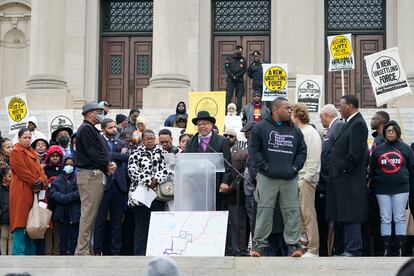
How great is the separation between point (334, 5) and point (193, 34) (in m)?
4.43

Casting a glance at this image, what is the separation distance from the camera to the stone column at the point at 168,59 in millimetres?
26094

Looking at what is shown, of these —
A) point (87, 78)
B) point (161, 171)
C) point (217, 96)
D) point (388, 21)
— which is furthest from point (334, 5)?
point (161, 171)

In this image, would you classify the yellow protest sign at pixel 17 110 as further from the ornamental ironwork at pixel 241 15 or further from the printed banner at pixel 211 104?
the ornamental ironwork at pixel 241 15

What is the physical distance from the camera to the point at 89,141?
13.6 metres

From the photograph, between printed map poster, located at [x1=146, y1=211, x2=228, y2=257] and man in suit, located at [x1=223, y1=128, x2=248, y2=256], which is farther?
man in suit, located at [x1=223, y1=128, x2=248, y2=256]

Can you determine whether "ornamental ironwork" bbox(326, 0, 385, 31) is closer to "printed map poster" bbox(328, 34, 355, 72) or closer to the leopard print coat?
"printed map poster" bbox(328, 34, 355, 72)

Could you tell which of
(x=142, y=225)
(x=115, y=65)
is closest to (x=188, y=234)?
(x=142, y=225)

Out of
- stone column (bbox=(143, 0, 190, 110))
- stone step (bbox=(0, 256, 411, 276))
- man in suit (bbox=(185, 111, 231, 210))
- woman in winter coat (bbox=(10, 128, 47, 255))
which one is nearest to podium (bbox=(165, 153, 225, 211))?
man in suit (bbox=(185, 111, 231, 210))

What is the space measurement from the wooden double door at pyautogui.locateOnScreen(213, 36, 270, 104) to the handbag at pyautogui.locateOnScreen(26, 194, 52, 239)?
17.9 meters

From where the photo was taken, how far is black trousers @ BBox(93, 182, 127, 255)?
14.0 m

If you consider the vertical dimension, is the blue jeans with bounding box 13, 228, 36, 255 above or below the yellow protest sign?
below

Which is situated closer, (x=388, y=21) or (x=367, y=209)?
(x=367, y=209)

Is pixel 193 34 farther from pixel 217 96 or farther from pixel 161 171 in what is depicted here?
pixel 161 171

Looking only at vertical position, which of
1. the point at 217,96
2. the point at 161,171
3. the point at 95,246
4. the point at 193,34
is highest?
the point at 193,34
